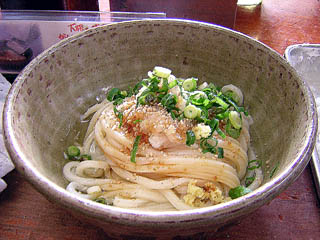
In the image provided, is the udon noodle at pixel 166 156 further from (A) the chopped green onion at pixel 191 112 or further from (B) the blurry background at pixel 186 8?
(B) the blurry background at pixel 186 8

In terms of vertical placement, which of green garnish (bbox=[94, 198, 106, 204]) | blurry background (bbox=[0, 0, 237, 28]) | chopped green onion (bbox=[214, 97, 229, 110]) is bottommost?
green garnish (bbox=[94, 198, 106, 204])

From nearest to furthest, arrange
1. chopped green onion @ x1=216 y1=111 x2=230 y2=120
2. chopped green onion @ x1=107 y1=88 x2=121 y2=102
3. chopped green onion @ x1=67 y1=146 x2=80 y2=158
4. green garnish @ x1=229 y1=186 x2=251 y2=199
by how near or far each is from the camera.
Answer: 1. green garnish @ x1=229 y1=186 x2=251 y2=199
2. chopped green onion @ x1=216 y1=111 x2=230 y2=120
3. chopped green onion @ x1=67 y1=146 x2=80 y2=158
4. chopped green onion @ x1=107 y1=88 x2=121 y2=102

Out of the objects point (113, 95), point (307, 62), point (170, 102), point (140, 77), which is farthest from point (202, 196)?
point (307, 62)

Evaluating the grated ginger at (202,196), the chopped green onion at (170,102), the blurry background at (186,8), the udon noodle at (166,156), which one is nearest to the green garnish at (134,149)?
the udon noodle at (166,156)

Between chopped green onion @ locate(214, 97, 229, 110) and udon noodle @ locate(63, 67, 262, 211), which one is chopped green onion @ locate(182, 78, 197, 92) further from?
chopped green onion @ locate(214, 97, 229, 110)

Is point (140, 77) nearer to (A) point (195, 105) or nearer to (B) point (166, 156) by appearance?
(A) point (195, 105)

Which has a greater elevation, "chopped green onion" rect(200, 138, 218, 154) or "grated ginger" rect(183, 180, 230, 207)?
"chopped green onion" rect(200, 138, 218, 154)

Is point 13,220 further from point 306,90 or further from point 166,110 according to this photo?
point 306,90

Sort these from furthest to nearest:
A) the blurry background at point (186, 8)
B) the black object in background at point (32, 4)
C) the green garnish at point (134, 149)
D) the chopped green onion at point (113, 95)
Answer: the blurry background at point (186, 8), the black object in background at point (32, 4), the chopped green onion at point (113, 95), the green garnish at point (134, 149)

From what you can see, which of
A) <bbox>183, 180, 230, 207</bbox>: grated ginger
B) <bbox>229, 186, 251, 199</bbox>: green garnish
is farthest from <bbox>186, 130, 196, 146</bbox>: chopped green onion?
<bbox>229, 186, 251, 199</bbox>: green garnish
